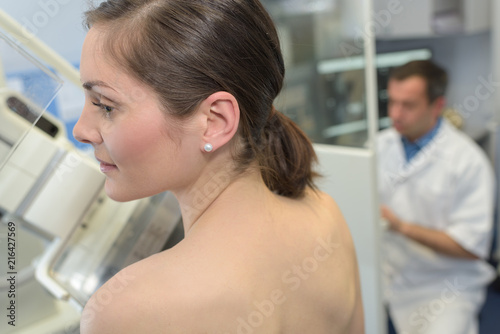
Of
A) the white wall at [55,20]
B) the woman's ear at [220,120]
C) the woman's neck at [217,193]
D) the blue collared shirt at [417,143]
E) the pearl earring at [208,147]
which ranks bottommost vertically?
the blue collared shirt at [417,143]

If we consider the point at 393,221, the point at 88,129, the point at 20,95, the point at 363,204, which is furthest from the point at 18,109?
the point at 393,221

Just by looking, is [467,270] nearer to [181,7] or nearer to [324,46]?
[324,46]

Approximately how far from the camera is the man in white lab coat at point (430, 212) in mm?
1740

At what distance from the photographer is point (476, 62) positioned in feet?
9.32

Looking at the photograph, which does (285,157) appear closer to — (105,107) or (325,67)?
(105,107)

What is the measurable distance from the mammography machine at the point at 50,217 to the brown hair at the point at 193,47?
0.17 metres

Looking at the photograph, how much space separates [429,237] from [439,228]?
13 centimetres

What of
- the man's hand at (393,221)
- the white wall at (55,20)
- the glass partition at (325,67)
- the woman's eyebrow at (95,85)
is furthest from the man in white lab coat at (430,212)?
the woman's eyebrow at (95,85)

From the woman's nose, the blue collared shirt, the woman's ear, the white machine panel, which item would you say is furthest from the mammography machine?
the blue collared shirt

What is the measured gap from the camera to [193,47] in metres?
0.58

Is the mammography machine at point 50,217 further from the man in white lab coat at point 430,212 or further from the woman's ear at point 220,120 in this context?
the man in white lab coat at point 430,212

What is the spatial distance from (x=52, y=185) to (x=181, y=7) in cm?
36

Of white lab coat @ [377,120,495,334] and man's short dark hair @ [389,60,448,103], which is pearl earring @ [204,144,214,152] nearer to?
white lab coat @ [377,120,495,334]

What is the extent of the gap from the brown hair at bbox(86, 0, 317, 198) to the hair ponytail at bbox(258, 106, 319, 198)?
114 millimetres
